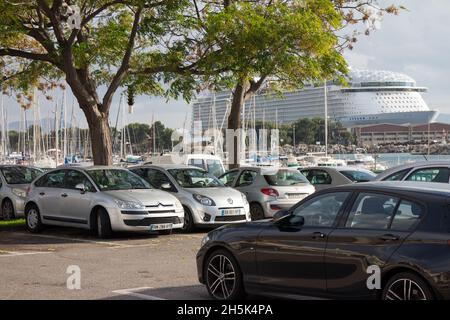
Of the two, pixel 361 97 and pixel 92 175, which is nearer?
pixel 92 175

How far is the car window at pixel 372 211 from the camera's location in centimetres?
705

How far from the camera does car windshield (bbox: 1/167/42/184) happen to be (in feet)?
67.8

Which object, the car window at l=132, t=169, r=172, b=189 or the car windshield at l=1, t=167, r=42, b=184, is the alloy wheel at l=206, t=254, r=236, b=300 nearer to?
the car window at l=132, t=169, r=172, b=189

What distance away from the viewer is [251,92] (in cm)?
2427

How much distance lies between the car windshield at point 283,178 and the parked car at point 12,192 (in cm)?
669

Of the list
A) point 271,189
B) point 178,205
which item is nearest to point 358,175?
point 271,189

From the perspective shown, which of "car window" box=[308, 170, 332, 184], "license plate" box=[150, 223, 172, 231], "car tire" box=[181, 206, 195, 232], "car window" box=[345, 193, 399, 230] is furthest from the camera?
"car window" box=[308, 170, 332, 184]

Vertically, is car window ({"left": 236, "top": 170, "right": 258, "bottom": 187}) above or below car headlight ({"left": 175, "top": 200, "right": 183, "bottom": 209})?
above

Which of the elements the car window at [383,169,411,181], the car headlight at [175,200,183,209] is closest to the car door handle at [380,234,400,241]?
the car window at [383,169,411,181]

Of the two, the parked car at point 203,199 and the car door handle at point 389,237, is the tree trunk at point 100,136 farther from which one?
the car door handle at point 389,237

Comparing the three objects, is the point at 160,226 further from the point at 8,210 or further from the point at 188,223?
the point at 8,210

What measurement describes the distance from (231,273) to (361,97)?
117m
